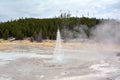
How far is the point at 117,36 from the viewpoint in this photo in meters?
33.5

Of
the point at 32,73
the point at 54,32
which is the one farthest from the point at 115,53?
the point at 54,32

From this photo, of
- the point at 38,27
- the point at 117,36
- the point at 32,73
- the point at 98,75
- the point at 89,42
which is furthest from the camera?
the point at 38,27

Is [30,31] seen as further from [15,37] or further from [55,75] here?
[55,75]

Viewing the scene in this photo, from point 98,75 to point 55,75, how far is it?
2534 mm

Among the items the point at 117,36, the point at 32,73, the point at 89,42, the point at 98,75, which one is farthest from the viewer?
the point at 89,42

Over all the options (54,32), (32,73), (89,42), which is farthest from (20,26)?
(32,73)

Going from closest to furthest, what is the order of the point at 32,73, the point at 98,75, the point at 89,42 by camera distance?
the point at 98,75, the point at 32,73, the point at 89,42

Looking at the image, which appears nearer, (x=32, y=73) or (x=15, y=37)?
(x=32, y=73)

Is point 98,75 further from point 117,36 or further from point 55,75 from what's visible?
point 117,36

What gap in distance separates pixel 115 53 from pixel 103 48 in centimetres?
144

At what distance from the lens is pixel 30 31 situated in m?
94.0

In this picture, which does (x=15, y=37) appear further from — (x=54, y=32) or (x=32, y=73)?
(x=32, y=73)

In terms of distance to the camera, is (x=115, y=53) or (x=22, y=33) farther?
(x=22, y=33)

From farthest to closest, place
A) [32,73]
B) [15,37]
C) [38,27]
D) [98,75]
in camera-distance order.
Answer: [38,27]
[15,37]
[32,73]
[98,75]
